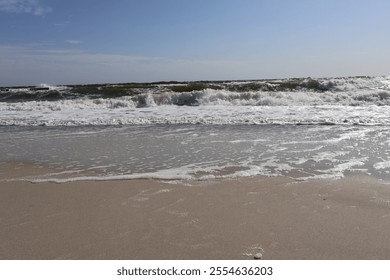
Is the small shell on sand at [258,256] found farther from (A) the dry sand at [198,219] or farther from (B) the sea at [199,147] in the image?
(B) the sea at [199,147]

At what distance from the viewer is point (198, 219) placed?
3.48 metres

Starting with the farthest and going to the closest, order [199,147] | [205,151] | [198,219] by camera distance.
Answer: [199,147] < [205,151] < [198,219]

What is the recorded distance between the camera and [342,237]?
9.90 feet

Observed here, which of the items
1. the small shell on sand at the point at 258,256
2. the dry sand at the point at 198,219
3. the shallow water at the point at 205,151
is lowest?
the small shell on sand at the point at 258,256

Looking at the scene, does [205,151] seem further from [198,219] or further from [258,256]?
[258,256]

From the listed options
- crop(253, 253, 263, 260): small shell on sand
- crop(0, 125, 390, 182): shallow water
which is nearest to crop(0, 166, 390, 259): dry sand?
crop(253, 253, 263, 260): small shell on sand

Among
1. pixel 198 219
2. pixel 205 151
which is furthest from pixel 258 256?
pixel 205 151

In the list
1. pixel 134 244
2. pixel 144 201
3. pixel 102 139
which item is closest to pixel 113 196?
pixel 144 201

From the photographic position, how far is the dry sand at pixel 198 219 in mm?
2857

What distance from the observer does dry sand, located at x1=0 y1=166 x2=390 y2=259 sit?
2857 millimetres

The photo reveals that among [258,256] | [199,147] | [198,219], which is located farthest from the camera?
[199,147]

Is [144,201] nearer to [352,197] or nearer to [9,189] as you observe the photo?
[9,189]

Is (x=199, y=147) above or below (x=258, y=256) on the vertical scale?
above

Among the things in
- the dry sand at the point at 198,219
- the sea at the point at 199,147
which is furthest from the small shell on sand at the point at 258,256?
the sea at the point at 199,147
